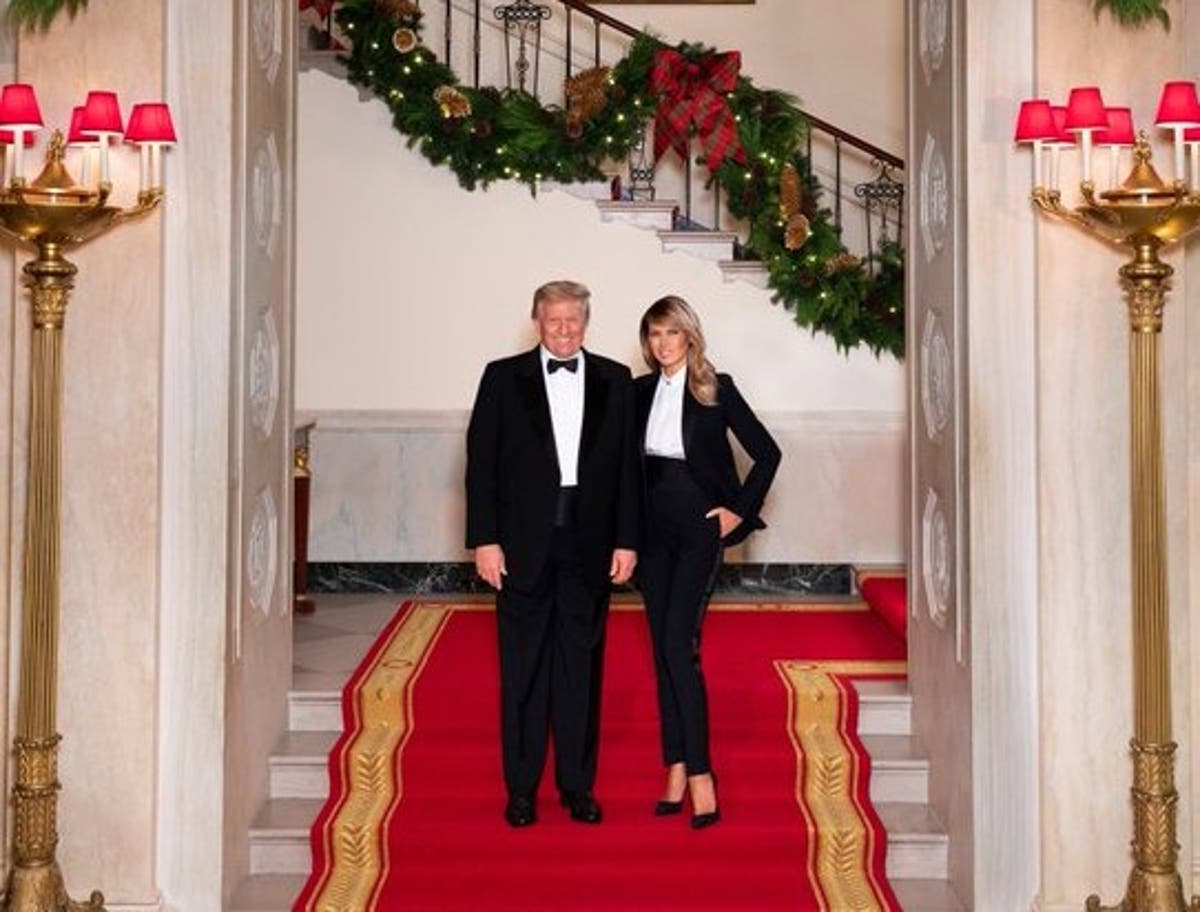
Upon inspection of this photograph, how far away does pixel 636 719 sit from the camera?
6387mm

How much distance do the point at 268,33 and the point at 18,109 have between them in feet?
4.70

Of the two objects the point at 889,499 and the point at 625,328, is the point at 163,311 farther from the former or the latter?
the point at 889,499

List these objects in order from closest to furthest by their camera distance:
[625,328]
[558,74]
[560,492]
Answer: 1. [560,492]
2. [625,328]
3. [558,74]

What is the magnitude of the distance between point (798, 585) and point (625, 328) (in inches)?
69.7

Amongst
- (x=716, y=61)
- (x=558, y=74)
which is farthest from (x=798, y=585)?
(x=558, y=74)

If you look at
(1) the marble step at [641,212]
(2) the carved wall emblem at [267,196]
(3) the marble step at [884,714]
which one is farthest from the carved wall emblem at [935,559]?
(1) the marble step at [641,212]

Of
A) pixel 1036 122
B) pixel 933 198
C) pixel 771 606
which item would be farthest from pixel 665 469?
pixel 771 606

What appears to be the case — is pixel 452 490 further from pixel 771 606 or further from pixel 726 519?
pixel 726 519

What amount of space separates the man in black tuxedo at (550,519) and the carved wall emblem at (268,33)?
1355 millimetres

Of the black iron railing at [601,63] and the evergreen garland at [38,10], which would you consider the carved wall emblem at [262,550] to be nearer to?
the evergreen garland at [38,10]

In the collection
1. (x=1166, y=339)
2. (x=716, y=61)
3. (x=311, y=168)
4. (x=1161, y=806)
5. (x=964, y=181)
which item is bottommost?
(x=1161, y=806)

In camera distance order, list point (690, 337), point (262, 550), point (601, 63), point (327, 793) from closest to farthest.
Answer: point (690, 337) < point (262, 550) < point (327, 793) < point (601, 63)

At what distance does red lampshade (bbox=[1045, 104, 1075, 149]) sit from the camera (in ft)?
16.3

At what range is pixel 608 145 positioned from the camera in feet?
30.0
